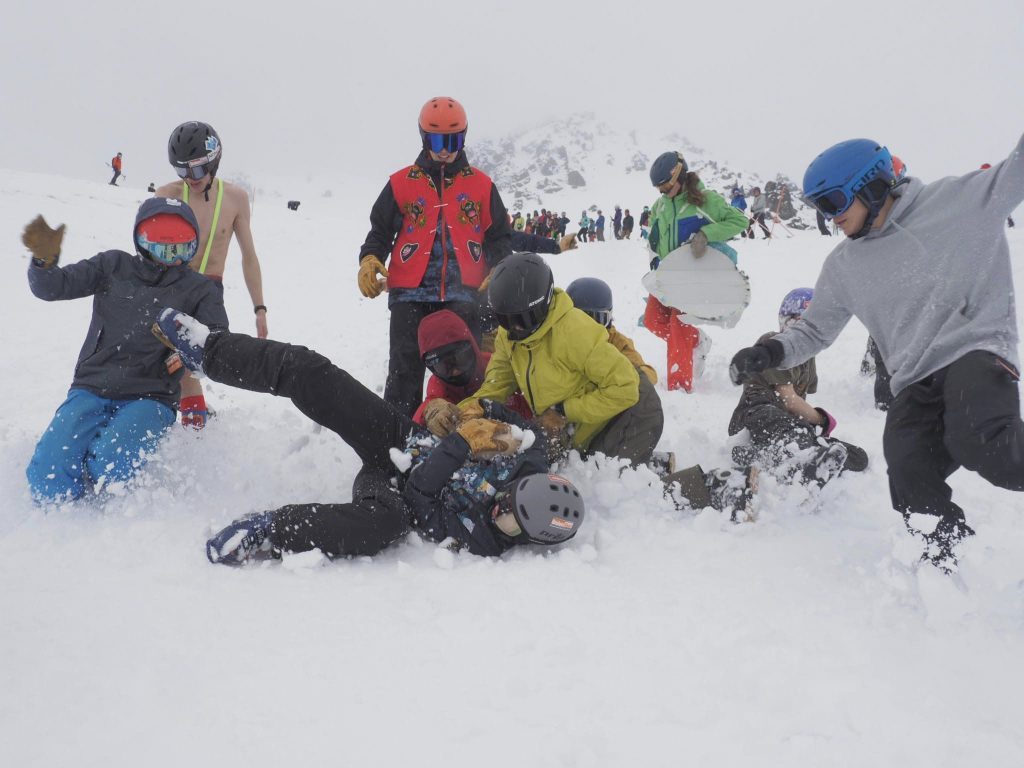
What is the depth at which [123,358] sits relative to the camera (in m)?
3.44

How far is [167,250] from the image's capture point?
3492 millimetres

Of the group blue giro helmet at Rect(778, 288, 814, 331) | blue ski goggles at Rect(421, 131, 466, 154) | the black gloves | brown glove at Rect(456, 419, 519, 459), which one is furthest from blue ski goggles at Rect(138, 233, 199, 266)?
blue giro helmet at Rect(778, 288, 814, 331)

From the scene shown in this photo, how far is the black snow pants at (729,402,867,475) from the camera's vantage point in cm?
356

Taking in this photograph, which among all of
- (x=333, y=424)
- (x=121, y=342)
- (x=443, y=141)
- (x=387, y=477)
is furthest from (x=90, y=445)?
(x=443, y=141)

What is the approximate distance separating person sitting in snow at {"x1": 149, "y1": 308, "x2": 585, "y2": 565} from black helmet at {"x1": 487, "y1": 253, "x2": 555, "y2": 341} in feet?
1.43

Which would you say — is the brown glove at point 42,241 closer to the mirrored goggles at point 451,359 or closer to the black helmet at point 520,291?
the mirrored goggles at point 451,359

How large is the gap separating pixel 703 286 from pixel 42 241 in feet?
15.2

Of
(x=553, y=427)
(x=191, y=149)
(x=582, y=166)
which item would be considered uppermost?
(x=582, y=166)

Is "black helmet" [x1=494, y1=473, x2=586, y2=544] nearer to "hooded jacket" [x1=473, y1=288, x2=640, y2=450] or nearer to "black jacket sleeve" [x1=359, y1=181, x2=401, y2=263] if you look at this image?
"hooded jacket" [x1=473, y1=288, x2=640, y2=450]

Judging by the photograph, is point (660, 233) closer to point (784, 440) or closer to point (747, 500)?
point (784, 440)

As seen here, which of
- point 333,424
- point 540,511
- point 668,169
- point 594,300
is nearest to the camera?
point 540,511

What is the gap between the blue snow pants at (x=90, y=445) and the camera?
3.04 m

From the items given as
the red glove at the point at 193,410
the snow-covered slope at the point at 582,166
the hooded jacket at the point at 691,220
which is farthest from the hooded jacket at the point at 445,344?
the snow-covered slope at the point at 582,166

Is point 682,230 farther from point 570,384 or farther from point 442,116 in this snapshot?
point 570,384
